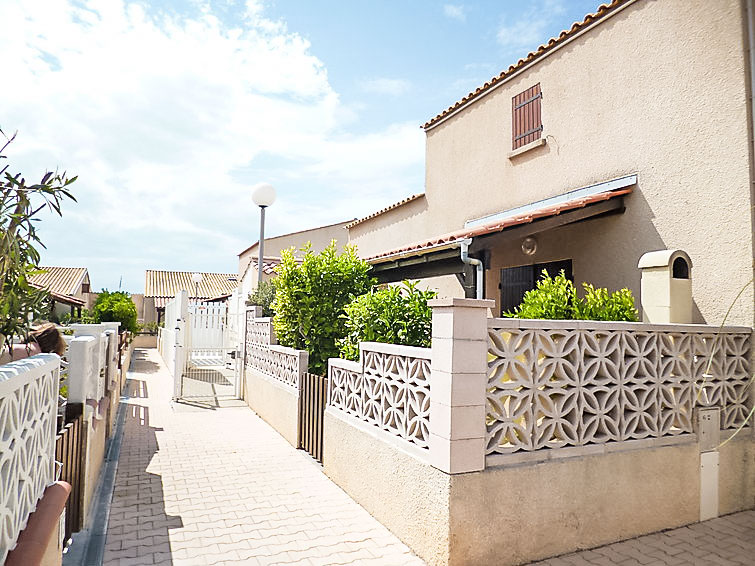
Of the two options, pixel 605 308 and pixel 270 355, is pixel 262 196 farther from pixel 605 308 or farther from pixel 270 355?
pixel 605 308

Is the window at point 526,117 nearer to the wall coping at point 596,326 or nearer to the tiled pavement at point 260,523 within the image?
the wall coping at point 596,326

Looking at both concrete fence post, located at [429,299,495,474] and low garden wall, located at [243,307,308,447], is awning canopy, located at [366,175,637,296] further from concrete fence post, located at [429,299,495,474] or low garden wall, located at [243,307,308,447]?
concrete fence post, located at [429,299,495,474]

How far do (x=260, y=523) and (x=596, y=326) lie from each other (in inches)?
151

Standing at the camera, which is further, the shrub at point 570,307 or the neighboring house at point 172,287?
the neighboring house at point 172,287

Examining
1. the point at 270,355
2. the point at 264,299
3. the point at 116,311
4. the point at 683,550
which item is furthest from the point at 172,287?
the point at 683,550

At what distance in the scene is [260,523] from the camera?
5.21 metres

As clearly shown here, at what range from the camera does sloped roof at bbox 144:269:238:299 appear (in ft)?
136

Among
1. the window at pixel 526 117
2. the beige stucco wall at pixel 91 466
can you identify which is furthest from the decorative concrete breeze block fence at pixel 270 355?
the window at pixel 526 117

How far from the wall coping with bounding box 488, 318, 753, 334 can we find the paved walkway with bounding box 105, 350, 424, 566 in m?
2.17

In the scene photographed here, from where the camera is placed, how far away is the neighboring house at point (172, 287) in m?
39.6

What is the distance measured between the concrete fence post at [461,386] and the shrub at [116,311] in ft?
75.3

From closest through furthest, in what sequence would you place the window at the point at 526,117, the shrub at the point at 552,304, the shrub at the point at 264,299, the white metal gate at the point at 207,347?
the shrub at the point at 552,304 < the window at the point at 526,117 < the shrub at the point at 264,299 < the white metal gate at the point at 207,347

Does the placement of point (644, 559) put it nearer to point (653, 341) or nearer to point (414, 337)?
point (653, 341)

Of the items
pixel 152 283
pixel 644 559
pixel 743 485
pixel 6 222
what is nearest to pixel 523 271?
pixel 743 485
